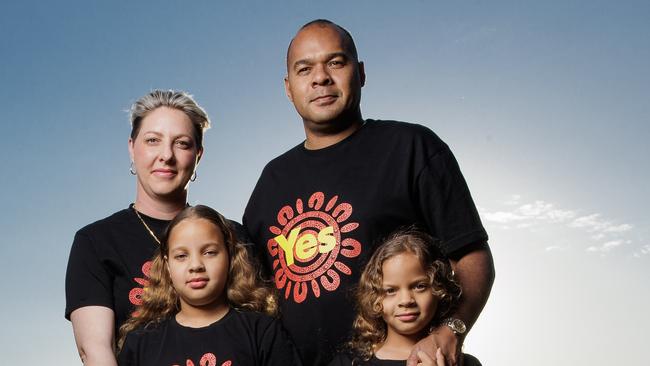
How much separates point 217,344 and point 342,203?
0.99 m

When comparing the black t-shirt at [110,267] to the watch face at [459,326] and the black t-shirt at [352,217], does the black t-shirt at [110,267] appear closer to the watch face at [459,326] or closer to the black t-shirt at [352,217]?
the black t-shirt at [352,217]

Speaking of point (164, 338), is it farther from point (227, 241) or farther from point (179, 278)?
point (227, 241)

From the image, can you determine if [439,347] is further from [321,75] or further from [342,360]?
[321,75]

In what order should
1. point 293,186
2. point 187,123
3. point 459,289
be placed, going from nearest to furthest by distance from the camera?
point 459,289 → point 293,186 → point 187,123

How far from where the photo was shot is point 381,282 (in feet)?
13.5

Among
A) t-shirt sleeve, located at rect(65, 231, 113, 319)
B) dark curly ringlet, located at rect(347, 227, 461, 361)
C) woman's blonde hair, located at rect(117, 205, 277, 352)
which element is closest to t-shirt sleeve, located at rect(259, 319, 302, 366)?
woman's blonde hair, located at rect(117, 205, 277, 352)

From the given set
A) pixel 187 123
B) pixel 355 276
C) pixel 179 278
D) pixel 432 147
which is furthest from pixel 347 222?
pixel 187 123

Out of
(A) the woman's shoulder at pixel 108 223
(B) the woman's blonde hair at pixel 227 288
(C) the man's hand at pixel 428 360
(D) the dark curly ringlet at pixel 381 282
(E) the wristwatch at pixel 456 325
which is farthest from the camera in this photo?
(A) the woman's shoulder at pixel 108 223

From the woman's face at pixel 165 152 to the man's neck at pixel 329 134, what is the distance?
0.79 m

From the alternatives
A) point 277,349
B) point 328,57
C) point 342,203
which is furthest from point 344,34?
point 277,349

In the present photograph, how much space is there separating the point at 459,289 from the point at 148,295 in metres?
1.72

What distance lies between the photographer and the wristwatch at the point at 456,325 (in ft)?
12.7

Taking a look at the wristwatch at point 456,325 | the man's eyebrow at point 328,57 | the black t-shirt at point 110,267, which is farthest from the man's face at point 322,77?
the wristwatch at point 456,325

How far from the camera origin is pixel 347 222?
4152 mm
